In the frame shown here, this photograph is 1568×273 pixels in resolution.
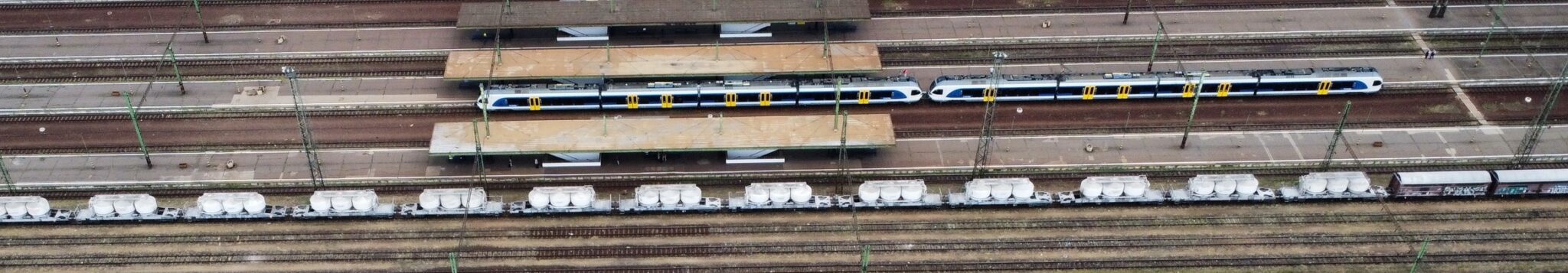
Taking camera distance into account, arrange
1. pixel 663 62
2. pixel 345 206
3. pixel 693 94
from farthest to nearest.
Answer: pixel 663 62
pixel 693 94
pixel 345 206

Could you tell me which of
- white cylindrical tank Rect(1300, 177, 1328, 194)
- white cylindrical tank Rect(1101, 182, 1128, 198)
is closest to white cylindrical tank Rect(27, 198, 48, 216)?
white cylindrical tank Rect(1101, 182, 1128, 198)

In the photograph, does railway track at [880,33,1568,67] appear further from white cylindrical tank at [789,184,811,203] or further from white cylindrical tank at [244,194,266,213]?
white cylindrical tank at [244,194,266,213]

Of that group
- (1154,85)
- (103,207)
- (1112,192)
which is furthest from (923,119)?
(103,207)

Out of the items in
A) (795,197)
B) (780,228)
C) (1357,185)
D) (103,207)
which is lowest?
(780,228)

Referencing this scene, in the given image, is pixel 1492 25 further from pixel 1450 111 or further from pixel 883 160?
pixel 883 160

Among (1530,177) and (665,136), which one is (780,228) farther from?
(1530,177)

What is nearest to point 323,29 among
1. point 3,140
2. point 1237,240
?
point 3,140

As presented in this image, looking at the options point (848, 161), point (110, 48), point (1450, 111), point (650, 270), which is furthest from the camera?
point (110, 48)
